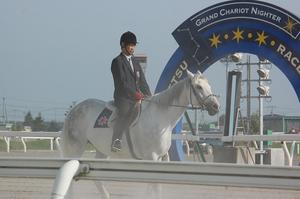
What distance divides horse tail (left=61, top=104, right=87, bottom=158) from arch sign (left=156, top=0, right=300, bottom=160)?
3.99 metres

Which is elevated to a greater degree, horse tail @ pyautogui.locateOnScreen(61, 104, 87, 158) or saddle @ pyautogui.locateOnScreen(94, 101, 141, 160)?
saddle @ pyautogui.locateOnScreen(94, 101, 141, 160)

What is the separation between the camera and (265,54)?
12.7m

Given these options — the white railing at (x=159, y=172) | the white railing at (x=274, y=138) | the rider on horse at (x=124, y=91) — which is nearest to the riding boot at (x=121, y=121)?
the rider on horse at (x=124, y=91)

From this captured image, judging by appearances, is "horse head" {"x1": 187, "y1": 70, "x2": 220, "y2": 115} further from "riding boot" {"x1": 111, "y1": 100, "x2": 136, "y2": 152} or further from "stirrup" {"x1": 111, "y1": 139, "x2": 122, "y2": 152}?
"stirrup" {"x1": 111, "y1": 139, "x2": 122, "y2": 152}

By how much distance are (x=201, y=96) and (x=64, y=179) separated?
17.4 feet

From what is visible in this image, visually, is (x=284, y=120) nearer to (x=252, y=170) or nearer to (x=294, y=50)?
(x=294, y=50)

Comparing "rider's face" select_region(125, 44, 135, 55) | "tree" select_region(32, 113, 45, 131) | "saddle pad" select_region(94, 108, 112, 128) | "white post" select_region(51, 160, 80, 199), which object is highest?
"rider's face" select_region(125, 44, 135, 55)

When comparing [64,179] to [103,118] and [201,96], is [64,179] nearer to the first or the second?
[201,96]

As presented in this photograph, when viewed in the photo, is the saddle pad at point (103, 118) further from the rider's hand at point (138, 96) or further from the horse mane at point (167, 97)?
the horse mane at point (167, 97)

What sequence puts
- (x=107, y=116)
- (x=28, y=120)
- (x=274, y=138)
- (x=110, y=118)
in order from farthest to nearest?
(x=28, y=120) → (x=274, y=138) → (x=107, y=116) → (x=110, y=118)

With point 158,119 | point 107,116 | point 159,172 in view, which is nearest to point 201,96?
point 158,119

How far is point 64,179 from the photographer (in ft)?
12.5

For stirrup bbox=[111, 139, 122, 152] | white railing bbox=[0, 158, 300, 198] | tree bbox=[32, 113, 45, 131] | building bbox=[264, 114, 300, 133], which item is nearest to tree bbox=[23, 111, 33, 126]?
tree bbox=[32, 113, 45, 131]

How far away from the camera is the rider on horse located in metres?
8.84
